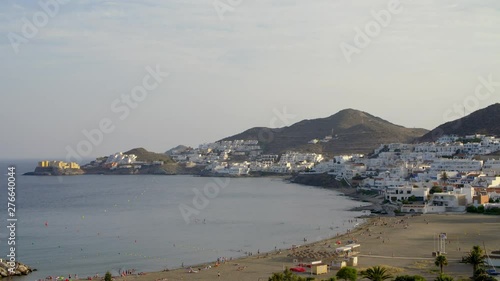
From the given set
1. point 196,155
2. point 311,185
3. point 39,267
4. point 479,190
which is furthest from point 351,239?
point 196,155

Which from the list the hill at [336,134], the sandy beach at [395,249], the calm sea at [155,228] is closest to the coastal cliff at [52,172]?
the hill at [336,134]

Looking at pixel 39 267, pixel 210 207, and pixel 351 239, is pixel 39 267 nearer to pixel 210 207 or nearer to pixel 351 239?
pixel 351 239

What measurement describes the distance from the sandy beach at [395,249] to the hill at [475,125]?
45786mm

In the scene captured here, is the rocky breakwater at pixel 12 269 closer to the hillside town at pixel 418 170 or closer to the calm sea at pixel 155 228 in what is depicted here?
the calm sea at pixel 155 228

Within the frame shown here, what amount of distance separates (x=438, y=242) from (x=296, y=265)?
6747mm

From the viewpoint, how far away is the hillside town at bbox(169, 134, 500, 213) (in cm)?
3409

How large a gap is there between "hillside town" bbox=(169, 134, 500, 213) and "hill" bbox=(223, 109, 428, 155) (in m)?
9.47

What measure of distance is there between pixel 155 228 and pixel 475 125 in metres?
56.2

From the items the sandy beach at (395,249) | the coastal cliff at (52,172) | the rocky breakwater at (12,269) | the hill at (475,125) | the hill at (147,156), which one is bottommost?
the rocky breakwater at (12,269)

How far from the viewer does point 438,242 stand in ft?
75.2

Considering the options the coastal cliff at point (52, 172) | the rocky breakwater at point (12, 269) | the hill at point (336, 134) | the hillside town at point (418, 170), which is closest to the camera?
the rocky breakwater at point (12, 269)

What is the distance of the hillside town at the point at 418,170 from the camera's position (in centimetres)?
3409

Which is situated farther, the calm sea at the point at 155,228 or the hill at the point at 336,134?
the hill at the point at 336,134

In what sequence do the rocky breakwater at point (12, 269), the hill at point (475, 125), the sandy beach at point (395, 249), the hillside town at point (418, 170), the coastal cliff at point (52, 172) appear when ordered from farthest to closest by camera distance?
the coastal cliff at point (52, 172) → the hill at point (475, 125) → the hillside town at point (418, 170) → the rocky breakwater at point (12, 269) → the sandy beach at point (395, 249)
